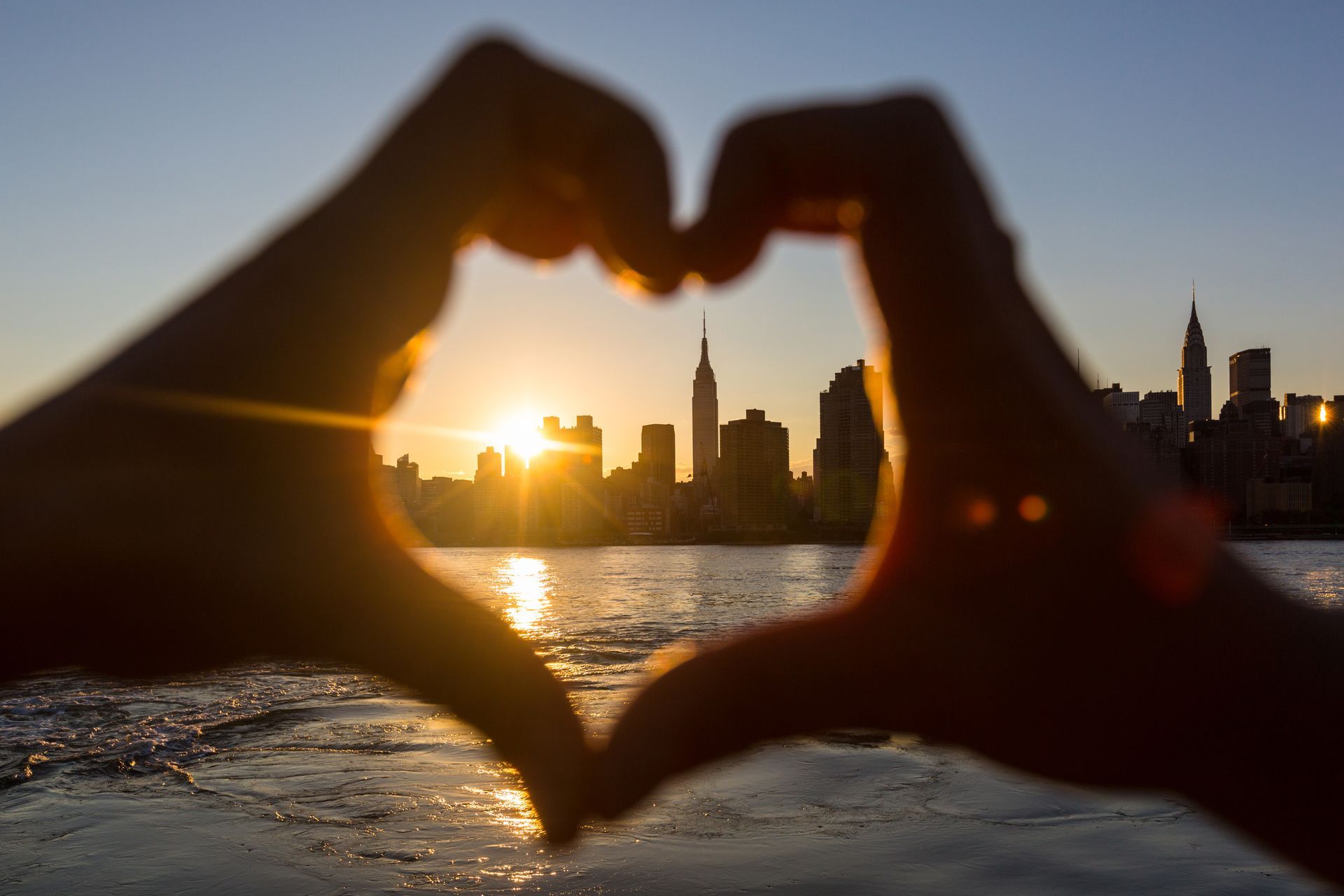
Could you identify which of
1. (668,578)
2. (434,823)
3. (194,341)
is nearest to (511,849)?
(434,823)

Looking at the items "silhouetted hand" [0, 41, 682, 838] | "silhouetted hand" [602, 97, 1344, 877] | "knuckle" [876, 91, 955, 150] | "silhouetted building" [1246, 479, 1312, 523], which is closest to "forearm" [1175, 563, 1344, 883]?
"silhouetted hand" [602, 97, 1344, 877]

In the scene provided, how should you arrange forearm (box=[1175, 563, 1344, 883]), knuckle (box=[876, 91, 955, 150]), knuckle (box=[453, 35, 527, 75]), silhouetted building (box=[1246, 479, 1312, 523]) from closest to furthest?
forearm (box=[1175, 563, 1344, 883])
knuckle (box=[876, 91, 955, 150])
knuckle (box=[453, 35, 527, 75])
silhouetted building (box=[1246, 479, 1312, 523])

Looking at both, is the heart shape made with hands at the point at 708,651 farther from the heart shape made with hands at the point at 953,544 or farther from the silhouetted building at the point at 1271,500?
the silhouetted building at the point at 1271,500

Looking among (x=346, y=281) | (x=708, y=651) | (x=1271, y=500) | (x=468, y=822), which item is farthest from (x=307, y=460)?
(x=1271, y=500)

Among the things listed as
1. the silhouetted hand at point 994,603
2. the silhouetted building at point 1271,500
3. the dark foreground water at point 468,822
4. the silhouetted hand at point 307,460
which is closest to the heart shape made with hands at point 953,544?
the silhouetted hand at point 994,603

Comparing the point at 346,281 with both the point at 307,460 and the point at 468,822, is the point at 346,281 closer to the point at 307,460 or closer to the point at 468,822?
the point at 307,460

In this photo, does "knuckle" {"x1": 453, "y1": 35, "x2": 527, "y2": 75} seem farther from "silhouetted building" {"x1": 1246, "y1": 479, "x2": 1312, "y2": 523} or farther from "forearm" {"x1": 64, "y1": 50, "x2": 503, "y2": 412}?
"silhouetted building" {"x1": 1246, "y1": 479, "x2": 1312, "y2": 523}
